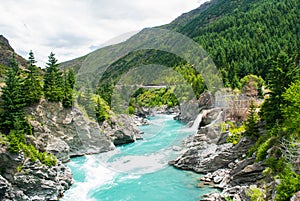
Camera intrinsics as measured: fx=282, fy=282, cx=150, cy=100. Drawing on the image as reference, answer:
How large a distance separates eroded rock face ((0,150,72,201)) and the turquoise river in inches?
46.6

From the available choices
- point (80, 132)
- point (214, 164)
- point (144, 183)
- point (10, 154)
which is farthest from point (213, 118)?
point (10, 154)

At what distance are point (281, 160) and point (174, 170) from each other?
1000 cm


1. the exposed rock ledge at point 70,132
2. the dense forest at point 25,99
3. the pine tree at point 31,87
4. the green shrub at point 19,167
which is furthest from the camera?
the exposed rock ledge at point 70,132

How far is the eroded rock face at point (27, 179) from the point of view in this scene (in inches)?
688

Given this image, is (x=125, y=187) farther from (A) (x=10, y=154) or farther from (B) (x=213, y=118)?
(B) (x=213, y=118)

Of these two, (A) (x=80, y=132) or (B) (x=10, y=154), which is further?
(A) (x=80, y=132)

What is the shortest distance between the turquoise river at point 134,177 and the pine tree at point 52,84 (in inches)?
253

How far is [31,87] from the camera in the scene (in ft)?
81.9

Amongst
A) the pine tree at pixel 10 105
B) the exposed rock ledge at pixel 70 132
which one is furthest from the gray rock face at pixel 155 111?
the pine tree at pixel 10 105

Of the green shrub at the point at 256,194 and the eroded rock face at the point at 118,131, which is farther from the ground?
the eroded rock face at the point at 118,131

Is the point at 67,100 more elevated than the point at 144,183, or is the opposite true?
the point at 67,100

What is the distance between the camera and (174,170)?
74.7 feet

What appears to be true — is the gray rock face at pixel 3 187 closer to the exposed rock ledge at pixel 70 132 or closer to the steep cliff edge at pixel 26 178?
the steep cliff edge at pixel 26 178

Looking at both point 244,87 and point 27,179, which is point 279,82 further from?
point 244,87
